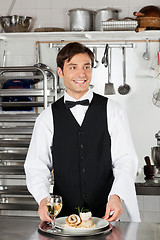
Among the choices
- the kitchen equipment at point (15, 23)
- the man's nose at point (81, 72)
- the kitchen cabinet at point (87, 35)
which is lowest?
the man's nose at point (81, 72)

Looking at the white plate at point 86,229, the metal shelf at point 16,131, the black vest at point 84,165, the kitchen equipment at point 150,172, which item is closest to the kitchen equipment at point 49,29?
the metal shelf at point 16,131

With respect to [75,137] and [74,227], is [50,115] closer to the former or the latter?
[75,137]

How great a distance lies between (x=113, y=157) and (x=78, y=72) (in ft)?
1.72

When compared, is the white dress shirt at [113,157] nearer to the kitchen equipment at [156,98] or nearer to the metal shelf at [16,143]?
the metal shelf at [16,143]

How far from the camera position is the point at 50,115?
102 inches

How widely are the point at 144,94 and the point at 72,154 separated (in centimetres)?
245

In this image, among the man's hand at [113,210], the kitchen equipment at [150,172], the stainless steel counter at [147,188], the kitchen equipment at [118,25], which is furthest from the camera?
the kitchen equipment at [118,25]

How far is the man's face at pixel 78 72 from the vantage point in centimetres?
238

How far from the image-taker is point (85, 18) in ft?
14.7

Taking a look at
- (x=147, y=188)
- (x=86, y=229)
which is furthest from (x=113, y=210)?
(x=147, y=188)

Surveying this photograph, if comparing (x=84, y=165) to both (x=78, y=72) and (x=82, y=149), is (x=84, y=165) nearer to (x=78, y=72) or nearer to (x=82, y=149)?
(x=82, y=149)

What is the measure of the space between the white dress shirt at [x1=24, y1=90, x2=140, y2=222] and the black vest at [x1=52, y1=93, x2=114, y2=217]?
0.05 meters

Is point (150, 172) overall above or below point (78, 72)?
below

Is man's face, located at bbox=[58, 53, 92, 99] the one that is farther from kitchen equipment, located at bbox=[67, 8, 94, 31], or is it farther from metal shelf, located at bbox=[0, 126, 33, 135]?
kitchen equipment, located at bbox=[67, 8, 94, 31]
